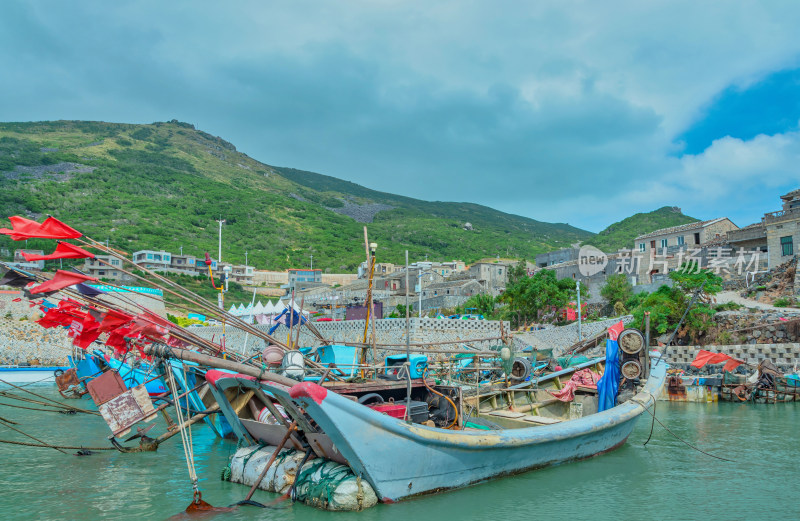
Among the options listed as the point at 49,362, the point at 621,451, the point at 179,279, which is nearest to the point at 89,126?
the point at 179,279

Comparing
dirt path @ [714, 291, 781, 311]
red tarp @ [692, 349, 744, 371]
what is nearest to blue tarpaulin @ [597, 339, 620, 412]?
red tarp @ [692, 349, 744, 371]

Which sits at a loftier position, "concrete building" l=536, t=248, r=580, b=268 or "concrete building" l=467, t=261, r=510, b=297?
"concrete building" l=536, t=248, r=580, b=268

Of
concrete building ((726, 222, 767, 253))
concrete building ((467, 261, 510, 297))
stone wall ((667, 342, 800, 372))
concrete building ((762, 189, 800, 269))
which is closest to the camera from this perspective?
stone wall ((667, 342, 800, 372))

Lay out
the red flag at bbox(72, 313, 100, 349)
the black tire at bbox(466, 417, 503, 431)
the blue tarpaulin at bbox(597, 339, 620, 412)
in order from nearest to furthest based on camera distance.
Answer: the red flag at bbox(72, 313, 100, 349) → the black tire at bbox(466, 417, 503, 431) → the blue tarpaulin at bbox(597, 339, 620, 412)

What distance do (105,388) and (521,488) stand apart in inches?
306

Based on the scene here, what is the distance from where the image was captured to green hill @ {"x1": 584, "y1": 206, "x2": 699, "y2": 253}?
7714cm

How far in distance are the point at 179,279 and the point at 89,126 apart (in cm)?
10120

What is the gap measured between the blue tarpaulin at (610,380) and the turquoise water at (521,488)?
102 cm

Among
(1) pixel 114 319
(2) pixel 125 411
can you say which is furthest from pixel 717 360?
(1) pixel 114 319

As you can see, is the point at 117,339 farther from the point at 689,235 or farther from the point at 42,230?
the point at 689,235

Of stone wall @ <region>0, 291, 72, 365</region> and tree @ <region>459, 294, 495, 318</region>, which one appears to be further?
tree @ <region>459, 294, 495, 318</region>

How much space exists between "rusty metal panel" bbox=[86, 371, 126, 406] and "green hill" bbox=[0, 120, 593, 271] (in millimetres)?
56244

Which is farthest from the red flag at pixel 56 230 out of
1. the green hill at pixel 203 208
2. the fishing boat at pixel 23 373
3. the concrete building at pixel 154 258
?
the green hill at pixel 203 208

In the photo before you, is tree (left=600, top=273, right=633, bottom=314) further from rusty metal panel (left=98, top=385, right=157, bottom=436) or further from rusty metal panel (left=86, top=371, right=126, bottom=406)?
rusty metal panel (left=86, top=371, right=126, bottom=406)
